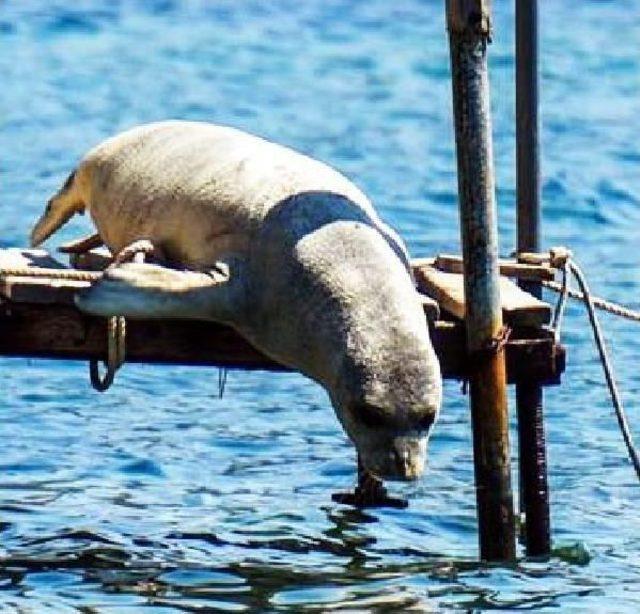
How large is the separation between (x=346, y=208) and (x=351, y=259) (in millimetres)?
270

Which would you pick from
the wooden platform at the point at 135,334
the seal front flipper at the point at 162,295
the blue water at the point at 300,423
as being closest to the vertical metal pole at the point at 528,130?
the blue water at the point at 300,423

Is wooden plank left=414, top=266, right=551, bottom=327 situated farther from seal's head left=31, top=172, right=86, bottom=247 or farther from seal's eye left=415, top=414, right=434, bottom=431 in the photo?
seal's head left=31, top=172, right=86, bottom=247

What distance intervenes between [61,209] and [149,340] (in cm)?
130

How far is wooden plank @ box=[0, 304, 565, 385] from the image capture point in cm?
751

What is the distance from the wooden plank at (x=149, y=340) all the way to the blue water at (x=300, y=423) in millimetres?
836

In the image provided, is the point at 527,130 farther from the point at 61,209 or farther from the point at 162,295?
the point at 162,295

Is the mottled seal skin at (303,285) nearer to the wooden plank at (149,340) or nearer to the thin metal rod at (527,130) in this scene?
the wooden plank at (149,340)

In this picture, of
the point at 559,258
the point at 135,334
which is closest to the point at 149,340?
the point at 135,334

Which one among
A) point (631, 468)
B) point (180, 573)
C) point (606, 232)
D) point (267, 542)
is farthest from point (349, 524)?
point (606, 232)

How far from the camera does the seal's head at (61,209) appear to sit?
8.60 metres

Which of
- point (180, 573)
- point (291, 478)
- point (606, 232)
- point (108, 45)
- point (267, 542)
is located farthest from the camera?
point (108, 45)

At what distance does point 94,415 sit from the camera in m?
11.3

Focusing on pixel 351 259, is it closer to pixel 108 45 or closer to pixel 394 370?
pixel 394 370

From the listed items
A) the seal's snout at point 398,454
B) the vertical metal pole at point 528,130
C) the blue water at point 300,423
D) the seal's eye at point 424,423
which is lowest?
the blue water at point 300,423
